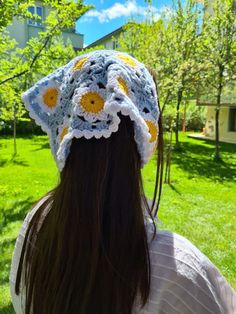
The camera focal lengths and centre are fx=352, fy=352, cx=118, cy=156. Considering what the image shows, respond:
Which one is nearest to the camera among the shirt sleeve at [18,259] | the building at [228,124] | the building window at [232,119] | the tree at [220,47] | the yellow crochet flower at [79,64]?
the yellow crochet flower at [79,64]

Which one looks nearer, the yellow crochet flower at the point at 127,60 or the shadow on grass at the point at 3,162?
the yellow crochet flower at the point at 127,60

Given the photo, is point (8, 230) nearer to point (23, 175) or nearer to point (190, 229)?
point (190, 229)

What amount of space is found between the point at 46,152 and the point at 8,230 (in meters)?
8.55

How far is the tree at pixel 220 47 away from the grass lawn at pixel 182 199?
2.70 metres

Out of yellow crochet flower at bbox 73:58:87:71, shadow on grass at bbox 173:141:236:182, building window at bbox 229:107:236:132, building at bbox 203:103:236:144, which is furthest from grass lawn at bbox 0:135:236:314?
building window at bbox 229:107:236:132

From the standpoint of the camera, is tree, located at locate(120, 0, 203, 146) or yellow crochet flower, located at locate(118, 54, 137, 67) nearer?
yellow crochet flower, located at locate(118, 54, 137, 67)

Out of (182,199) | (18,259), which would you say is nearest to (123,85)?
(18,259)

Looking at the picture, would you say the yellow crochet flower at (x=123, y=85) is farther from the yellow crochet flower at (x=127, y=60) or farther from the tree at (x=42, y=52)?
the tree at (x=42, y=52)

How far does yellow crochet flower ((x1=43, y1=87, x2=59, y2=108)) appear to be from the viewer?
101cm

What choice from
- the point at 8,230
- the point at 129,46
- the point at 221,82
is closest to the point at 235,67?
the point at 221,82

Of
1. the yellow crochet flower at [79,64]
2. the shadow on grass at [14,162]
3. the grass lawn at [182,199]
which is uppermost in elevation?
the yellow crochet flower at [79,64]

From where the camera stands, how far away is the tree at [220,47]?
39.5 feet

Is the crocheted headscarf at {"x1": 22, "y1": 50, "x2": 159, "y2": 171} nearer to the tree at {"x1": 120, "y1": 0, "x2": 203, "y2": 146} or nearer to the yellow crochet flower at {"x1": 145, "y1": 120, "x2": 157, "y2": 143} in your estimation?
the yellow crochet flower at {"x1": 145, "y1": 120, "x2": 157, "y2": 143}

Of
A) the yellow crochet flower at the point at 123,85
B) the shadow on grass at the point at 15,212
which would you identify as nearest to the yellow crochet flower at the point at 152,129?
the yellow crochet flower at the point at 123,85
